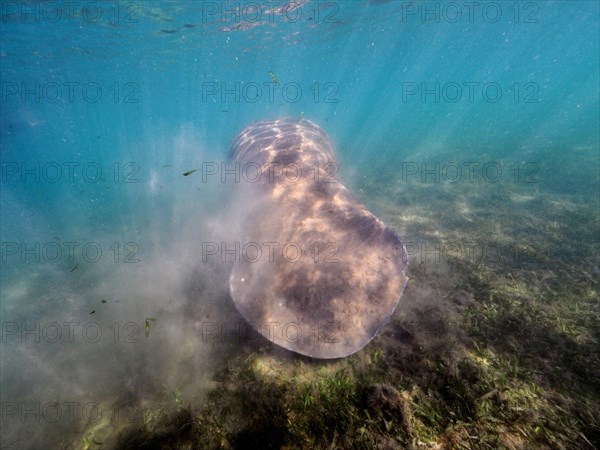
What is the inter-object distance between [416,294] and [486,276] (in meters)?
1.90

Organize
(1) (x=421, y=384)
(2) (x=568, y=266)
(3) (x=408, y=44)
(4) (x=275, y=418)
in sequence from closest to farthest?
(4) (x=275, y=418) → (1) (x=421, y=384) → (2) (x=568, y=266) → (3) (x=408, y=44)

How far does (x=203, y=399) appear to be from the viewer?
357 cm

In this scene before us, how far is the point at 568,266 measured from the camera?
6.33m

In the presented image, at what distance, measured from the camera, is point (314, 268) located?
372cm

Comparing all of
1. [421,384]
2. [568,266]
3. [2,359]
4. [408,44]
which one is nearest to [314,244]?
[421,384]

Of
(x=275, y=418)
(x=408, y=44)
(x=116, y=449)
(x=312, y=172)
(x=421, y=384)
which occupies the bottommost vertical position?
(x=116, y=449)

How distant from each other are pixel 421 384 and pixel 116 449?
11.7ft

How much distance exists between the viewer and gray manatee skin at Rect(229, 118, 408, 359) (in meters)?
3.35

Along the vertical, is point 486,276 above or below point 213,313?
above

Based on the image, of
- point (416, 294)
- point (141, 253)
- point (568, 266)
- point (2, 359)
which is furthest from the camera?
point (141, 253)

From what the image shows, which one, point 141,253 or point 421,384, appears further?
point 141,253

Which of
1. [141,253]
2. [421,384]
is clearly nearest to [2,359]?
[141,253]

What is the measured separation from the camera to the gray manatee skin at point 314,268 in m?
3.35

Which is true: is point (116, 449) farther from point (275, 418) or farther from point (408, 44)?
point (408, 44)
